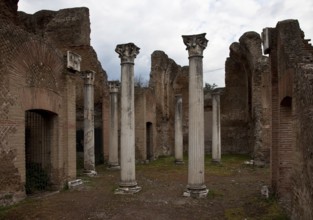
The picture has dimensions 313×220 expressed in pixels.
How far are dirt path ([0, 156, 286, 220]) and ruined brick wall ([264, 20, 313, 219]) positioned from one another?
0.89 meters

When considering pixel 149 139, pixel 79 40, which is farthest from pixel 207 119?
pixel 79 40

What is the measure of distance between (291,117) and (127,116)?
4758mm

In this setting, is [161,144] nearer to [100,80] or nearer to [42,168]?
[100,80]

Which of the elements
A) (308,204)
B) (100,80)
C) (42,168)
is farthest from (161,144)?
(308,204)

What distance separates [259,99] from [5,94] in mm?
13874

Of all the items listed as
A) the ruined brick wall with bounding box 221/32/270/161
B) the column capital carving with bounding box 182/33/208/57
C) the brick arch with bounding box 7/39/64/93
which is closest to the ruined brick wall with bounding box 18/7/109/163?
the brick arch with bounding box 7/39/64/93

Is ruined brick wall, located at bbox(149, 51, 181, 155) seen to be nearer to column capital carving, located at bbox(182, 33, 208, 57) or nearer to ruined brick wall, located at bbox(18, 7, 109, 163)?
ruined brick wall, located at bbox(18, 7, 109, 163)

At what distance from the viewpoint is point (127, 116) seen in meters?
11.1

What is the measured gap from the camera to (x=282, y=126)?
928 cm

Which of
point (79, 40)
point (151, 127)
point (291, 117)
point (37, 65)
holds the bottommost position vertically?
point (151, 127)

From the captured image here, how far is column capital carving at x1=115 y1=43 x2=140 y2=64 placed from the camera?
11.1 m

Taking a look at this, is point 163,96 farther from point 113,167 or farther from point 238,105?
point 113,167

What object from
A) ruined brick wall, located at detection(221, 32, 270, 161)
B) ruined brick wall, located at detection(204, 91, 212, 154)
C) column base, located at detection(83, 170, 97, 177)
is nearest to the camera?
column base, located at detection(83, 170, 97, 177)

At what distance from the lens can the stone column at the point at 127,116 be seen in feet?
36.0
